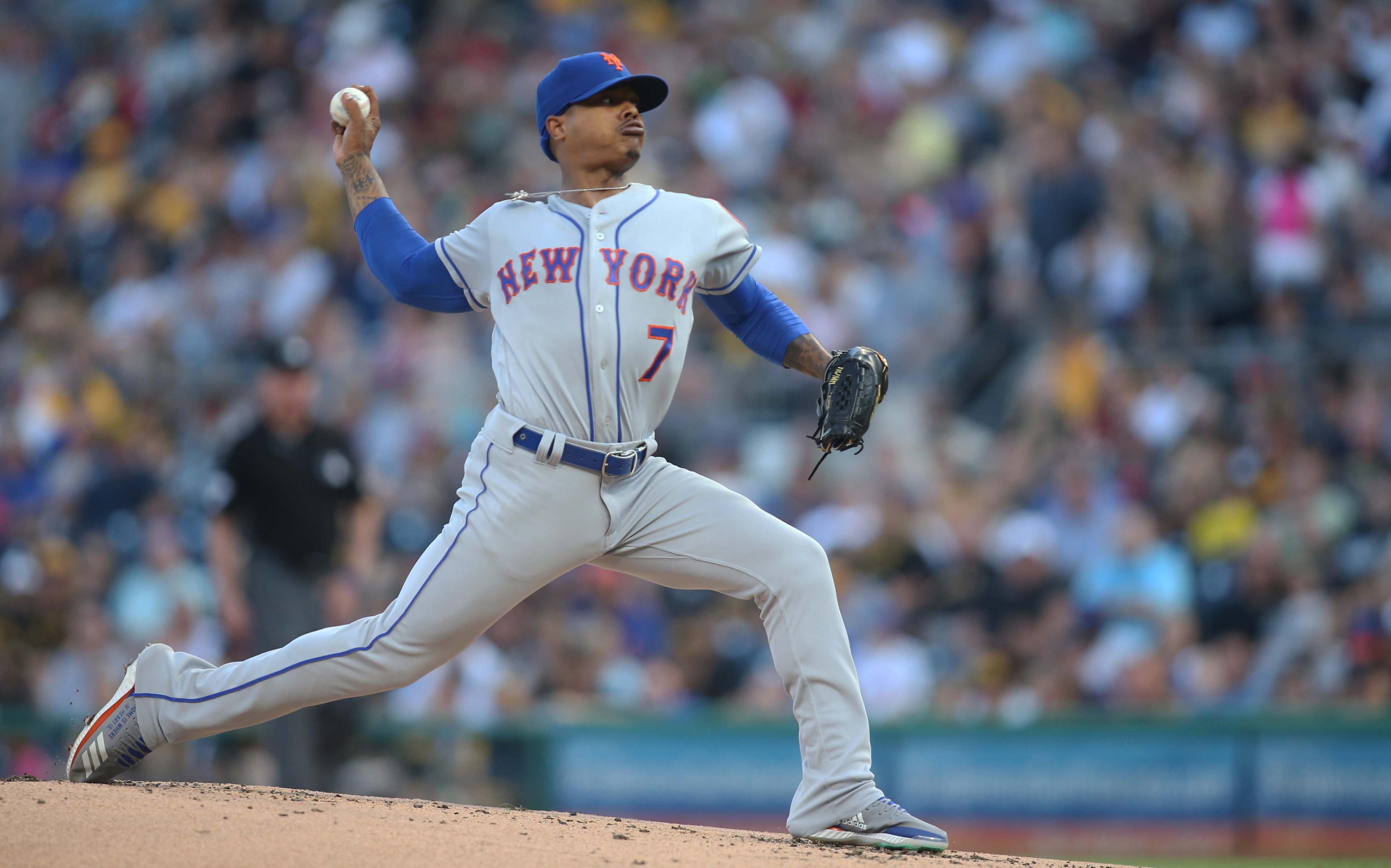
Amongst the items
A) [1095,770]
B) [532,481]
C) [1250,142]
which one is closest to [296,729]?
[532,481]

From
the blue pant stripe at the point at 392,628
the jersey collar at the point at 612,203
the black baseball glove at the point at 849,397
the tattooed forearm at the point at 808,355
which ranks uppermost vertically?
the jersey collar at the point at 612,203

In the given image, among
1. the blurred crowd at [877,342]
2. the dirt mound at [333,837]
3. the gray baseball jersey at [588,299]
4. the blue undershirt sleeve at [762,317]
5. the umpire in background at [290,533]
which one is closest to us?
the dirt mound at [333,837]

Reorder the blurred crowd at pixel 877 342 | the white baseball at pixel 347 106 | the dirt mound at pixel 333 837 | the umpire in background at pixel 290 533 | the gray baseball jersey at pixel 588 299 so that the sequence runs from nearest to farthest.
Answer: the dirt mound at pixel 333 837, the gray baseball jersey at pixel 588 299, the white baseball at pixel 347 106, the umpire in background at pixel 290 533, the blurred crowd at pixel 877 342

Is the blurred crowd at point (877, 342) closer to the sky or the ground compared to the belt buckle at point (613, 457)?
closer to the sky

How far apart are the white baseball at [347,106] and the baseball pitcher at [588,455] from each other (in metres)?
0.02

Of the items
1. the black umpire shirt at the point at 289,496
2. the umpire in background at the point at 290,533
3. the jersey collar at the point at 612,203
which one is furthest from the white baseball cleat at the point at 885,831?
the black umpire shirt at the point at 289,496

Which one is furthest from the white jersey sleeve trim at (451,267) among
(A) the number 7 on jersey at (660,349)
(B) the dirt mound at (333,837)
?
(B) the dirt mound at (333,837)

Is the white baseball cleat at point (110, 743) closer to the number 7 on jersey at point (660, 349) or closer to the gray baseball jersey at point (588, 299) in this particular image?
the gray baseball jersey at point (588, 299)

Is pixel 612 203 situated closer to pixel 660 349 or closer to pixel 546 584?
pixel 660 349

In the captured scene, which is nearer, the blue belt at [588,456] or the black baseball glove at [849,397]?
the blue belt at [588,456]

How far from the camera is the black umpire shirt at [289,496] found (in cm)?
625

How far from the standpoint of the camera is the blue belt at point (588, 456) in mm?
3906

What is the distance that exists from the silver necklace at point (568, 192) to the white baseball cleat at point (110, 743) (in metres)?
1.72

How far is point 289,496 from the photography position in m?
6.26
